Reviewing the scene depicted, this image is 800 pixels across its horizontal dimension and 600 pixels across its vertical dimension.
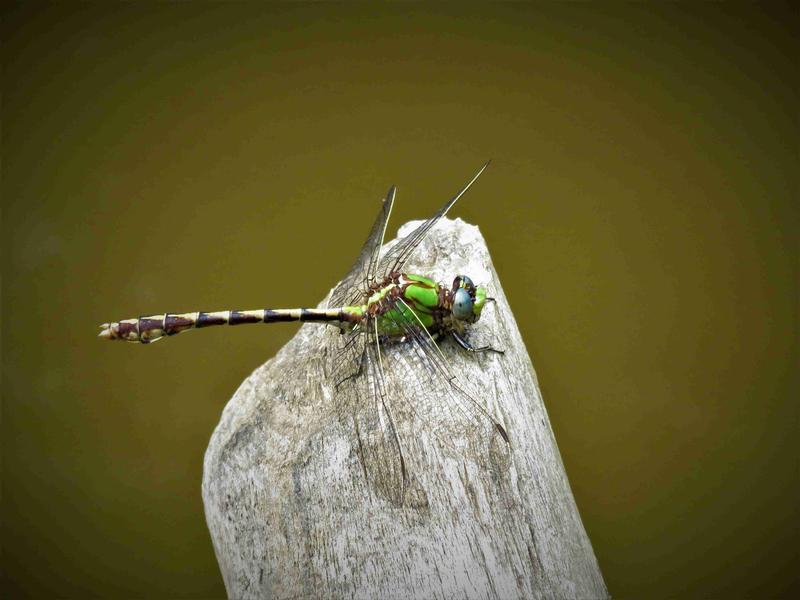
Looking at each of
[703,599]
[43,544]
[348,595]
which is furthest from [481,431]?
Result: [43,544]

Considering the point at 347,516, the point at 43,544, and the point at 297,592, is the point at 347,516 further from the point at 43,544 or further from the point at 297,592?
the point at 43,544

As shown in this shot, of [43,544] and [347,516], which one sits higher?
[43,544]

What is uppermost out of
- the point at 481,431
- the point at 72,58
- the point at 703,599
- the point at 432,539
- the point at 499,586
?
the point at 72,58

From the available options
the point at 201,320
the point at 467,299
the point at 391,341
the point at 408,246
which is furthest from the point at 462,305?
the point at 201,320

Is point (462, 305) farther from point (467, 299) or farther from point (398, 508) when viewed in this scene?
point (398, 508)

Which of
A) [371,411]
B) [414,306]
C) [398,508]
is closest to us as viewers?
[398,508]

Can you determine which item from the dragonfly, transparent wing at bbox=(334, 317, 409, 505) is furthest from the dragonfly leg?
transparent wing at bbox=(334, 317, 409, 505)

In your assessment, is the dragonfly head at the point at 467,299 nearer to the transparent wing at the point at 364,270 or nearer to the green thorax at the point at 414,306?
the green thorax at the point at 414,306

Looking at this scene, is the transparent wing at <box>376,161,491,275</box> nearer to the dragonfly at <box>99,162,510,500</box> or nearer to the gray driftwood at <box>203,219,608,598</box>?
the dragonfly at <box>99,162,510,500</box>
